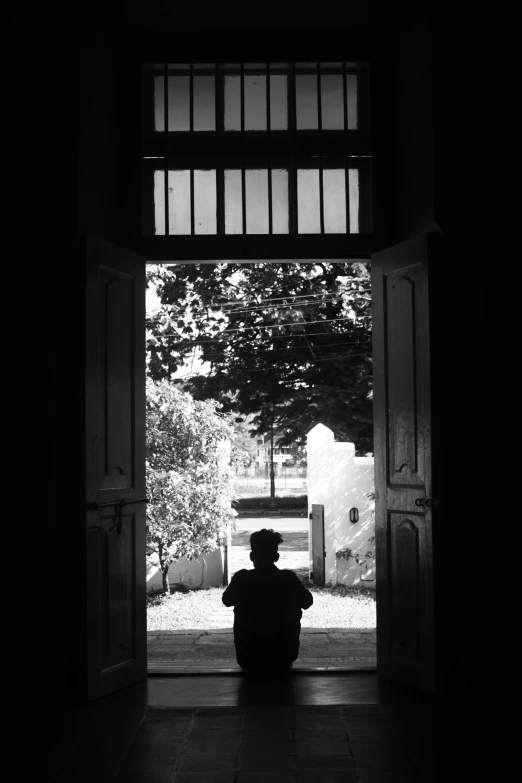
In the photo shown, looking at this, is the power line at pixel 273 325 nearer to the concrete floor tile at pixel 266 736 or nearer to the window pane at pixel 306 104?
the window pane at pixel 306 104

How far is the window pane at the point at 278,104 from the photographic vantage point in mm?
4301

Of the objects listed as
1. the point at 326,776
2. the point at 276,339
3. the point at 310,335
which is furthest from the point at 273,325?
the point at 326,776

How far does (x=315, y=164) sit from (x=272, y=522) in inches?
630

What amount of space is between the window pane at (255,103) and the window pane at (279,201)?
0.88ft

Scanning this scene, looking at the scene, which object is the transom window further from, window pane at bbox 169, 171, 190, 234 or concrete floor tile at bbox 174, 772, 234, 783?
concrete floor tile at bbox 174, 772, 234, 783

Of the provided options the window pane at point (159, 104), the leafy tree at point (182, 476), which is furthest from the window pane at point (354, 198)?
the leafy tree at point (182, 476)

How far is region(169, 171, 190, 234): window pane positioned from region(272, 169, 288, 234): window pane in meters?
0.44
